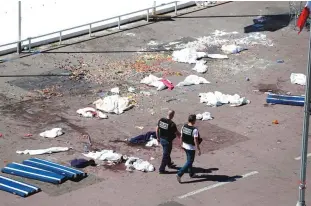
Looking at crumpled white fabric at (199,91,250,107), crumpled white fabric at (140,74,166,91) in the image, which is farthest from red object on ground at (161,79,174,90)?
crumpled white fabric at (199,91,250,107)

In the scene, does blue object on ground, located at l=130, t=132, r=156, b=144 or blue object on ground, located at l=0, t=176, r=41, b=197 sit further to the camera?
blue object on ground, located at l=130, t=132, r=156, b=144

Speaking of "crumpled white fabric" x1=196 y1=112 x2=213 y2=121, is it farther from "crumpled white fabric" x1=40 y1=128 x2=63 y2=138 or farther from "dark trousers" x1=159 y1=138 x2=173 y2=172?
"crumpled white fabric" x1=40 y1=128 x2=63 y2=138

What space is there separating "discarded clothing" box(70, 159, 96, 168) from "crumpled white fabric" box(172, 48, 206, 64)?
812cm

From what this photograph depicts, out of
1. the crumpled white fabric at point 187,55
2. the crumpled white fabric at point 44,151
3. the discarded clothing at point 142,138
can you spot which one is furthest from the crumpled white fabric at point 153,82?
the crumpled white fabric at point 44,151

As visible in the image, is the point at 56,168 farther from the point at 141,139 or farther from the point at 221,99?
the point at 221,99

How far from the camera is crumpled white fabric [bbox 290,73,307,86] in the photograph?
76.3 feet

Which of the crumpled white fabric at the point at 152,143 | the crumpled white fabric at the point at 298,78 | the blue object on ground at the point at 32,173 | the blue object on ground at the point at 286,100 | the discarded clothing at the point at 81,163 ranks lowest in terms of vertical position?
the blue object on ground at the point at 32,173

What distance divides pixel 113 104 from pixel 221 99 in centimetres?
310

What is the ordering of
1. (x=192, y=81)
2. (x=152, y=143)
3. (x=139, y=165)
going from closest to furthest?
(x=139, y=165), (x=152, y=143), (x=192, y=81)

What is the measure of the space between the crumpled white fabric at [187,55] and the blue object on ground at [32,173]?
906 cm

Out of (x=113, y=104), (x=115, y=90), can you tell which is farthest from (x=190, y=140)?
(x=115, y=90)

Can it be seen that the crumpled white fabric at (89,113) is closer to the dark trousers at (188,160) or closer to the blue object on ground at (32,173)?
the blue object on ground at (32,173)

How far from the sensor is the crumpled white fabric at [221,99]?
21656 millimetres

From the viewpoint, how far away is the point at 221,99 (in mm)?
21844
